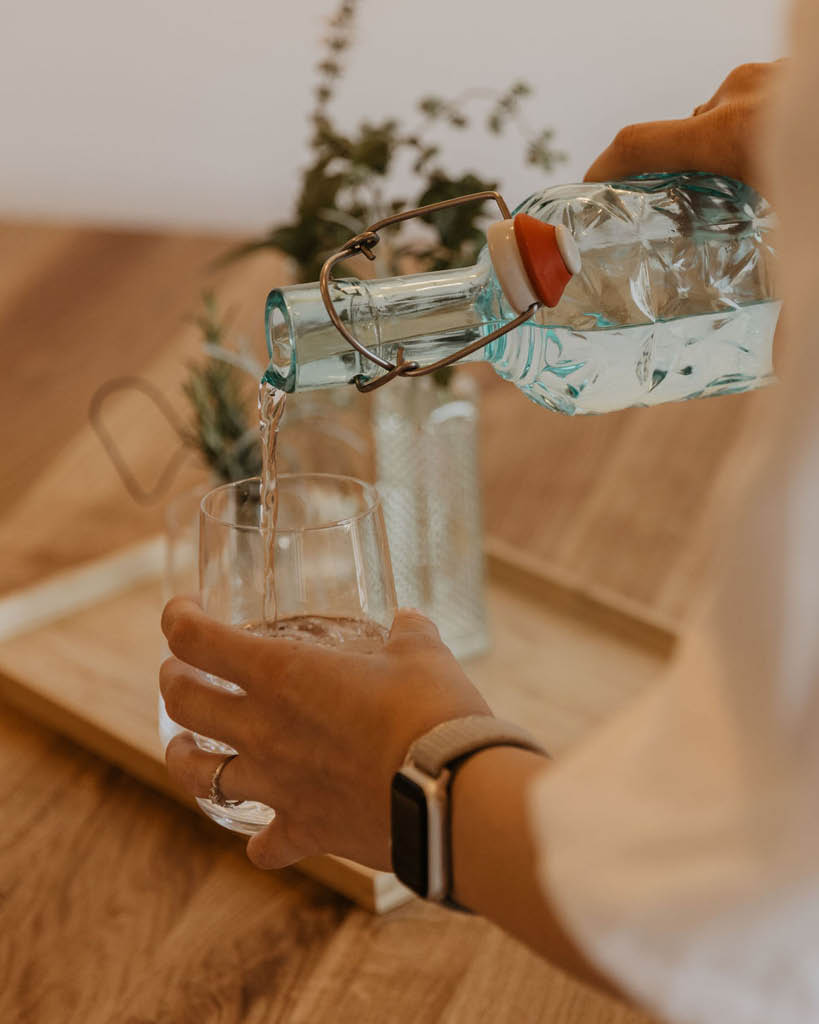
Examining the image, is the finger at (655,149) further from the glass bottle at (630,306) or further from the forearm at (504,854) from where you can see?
the forearm at (504,854)

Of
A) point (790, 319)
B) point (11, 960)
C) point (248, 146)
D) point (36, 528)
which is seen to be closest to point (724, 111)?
point (790, 319)

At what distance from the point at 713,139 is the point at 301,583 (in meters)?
0.27

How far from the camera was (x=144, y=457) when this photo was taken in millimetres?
1251

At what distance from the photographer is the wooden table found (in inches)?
24.9

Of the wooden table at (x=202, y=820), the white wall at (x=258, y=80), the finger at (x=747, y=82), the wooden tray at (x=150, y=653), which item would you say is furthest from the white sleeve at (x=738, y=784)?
the white wall at (x=258, y=80)

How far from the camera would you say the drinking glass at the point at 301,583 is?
1.83 feet

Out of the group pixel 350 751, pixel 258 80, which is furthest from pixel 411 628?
pixel 258 80

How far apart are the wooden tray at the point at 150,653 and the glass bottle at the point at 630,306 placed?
332 mm

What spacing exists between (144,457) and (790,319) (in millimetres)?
996

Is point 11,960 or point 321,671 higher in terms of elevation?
point 321,671

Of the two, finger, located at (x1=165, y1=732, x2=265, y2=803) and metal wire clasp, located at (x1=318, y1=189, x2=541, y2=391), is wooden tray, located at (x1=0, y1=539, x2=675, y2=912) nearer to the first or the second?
finger, located at (x1=165, y1=732, x2=265, y2=803)

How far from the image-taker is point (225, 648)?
1.63ft

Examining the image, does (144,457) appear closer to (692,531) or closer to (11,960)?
(692,531)

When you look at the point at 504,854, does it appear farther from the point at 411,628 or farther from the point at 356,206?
the point at 356,206
